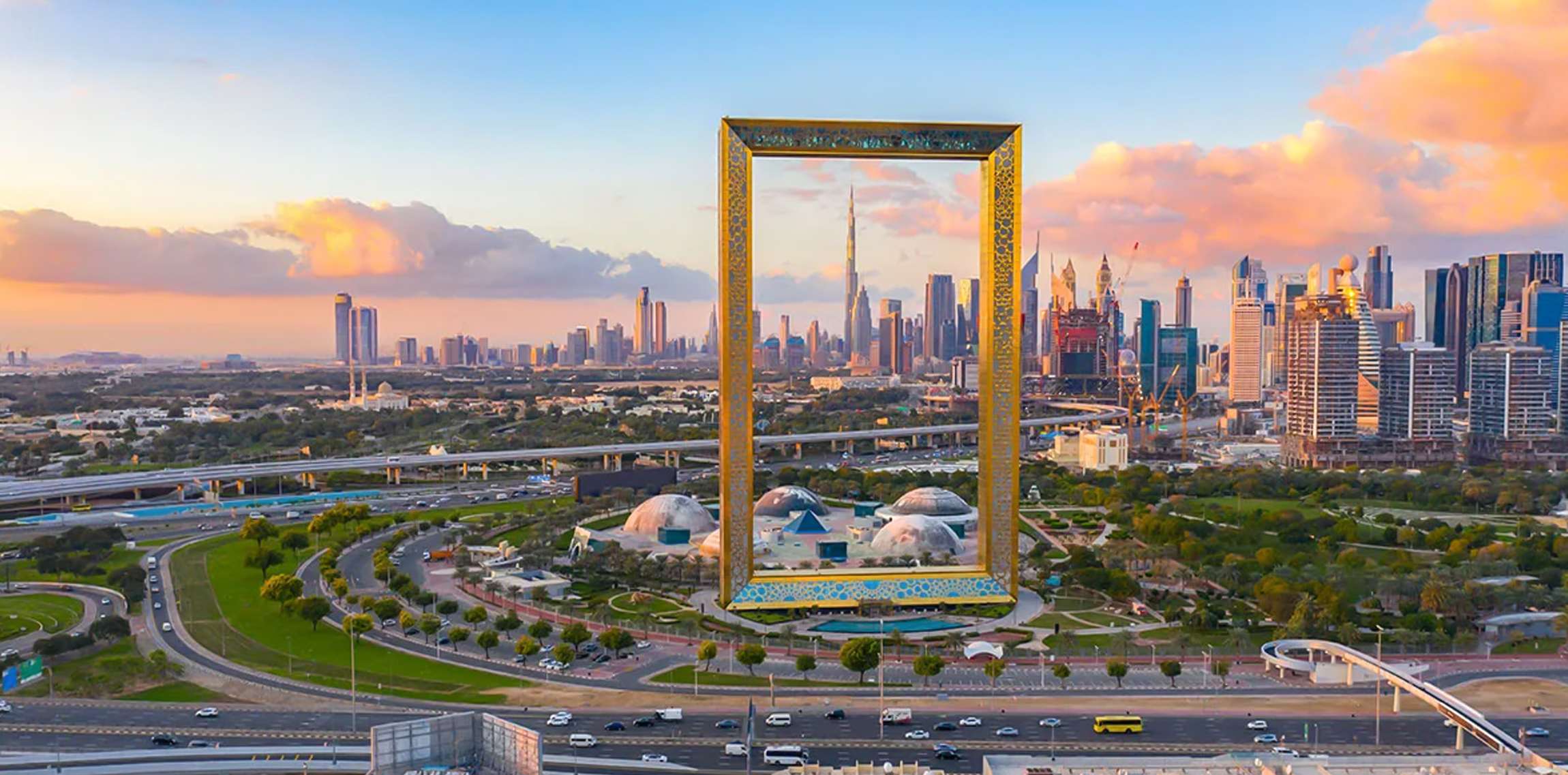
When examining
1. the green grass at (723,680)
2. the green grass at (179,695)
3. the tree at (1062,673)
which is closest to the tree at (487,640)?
the green grass at (723,680)

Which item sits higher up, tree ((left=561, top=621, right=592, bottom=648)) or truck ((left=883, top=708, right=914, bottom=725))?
tree ((left=561, top=621, right=592, bottom=648))

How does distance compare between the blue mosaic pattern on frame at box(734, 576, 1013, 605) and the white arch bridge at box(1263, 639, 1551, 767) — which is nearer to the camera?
the white arch bridge at box(1263, 639, 1551, 767)

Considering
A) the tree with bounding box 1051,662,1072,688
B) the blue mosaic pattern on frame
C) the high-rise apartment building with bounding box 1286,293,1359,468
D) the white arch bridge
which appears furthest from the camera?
the high-rise apartment building with bounding box 1286,293,1359,468

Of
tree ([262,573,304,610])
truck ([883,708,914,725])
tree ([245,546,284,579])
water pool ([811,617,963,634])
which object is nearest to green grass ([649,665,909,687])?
truck ([883,708,914,725])

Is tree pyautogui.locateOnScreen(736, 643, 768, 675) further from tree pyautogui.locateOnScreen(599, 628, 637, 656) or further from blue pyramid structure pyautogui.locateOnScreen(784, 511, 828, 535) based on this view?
blue pyramid structure pyautogui.locateOnScreen(784, 511, 828, 535)

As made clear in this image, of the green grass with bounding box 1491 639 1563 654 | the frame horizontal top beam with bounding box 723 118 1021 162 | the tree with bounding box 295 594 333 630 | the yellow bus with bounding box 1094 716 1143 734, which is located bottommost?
the green grass with bounding box 1491 639 1563 654
